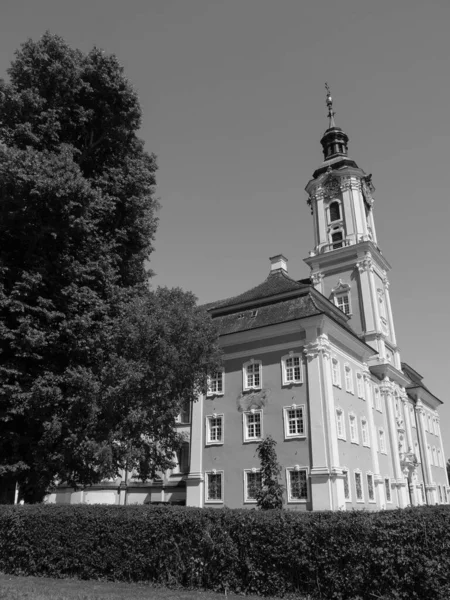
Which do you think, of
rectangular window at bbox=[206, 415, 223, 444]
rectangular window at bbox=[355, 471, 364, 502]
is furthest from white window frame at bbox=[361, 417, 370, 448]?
rectangular window at bbox=[206, 415, 223, 444]

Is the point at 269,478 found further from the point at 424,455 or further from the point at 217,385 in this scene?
the point at 424,455

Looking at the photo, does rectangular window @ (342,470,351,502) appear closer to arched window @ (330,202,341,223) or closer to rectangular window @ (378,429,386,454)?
rectangular window @ (378,429,386,454)

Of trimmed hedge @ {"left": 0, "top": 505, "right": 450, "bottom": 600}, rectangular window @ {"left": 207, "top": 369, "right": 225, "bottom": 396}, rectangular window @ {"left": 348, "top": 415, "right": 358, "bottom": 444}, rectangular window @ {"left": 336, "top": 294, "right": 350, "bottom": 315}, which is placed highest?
rectangular window @ {"left": 336, "top": 294, "right": 350, "bottom": 315}

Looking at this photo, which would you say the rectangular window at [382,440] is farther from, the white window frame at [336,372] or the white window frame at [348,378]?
the white window frame at [336,372]

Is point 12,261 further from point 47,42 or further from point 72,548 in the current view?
point 72,548

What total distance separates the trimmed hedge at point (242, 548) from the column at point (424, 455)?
43.2 meters

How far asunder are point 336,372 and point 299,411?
3847 millimetres

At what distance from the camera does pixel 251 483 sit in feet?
91.9

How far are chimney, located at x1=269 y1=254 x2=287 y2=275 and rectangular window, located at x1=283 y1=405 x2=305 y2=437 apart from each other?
1235cm

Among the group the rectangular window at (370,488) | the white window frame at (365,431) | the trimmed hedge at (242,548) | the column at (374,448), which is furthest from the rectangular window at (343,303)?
the trimmed hedge at (242,548)

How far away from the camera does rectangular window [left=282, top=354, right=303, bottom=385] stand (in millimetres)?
29042

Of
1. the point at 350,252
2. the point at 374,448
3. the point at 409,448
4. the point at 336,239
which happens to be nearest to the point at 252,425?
the point at 374,448

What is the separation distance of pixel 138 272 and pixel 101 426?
6772 mm

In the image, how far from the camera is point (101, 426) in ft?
55.1
